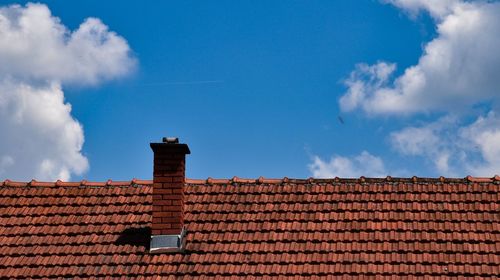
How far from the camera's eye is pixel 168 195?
1193cm

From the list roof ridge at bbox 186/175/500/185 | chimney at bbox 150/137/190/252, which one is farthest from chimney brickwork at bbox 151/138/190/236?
roof ridge at bbox 186/175/500/185

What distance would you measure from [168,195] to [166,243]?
2.42 ft

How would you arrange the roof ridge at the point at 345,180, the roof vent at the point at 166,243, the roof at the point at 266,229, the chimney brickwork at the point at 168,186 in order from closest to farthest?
the roof at the point at 266,229
the roof vent at the point at 166,243
the chimney brickwork at the point at 168,186
the roof ridge at the point at 345,180

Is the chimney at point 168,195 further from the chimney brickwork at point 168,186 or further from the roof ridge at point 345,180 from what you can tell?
the roof ridge at point 345,180

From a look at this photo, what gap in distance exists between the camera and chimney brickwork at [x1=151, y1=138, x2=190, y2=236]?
1184 cm

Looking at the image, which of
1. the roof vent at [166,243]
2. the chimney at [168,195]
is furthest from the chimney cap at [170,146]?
the roof vent at [166,243]

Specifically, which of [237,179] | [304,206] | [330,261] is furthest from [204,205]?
[330,261]

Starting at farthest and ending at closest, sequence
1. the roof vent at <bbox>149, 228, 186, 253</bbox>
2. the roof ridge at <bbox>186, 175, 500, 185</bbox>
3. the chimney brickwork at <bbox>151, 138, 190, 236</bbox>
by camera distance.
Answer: the roof ridge at <bbox>186, 175, 500, 185</bbox> → the chimney brickwork at <bbox>151, 138, 190, 236</bbox> → the roof vent at <bbox>149, 228, 186, 253</bbox>

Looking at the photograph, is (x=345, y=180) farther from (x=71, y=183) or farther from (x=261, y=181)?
(x=71, y=183)

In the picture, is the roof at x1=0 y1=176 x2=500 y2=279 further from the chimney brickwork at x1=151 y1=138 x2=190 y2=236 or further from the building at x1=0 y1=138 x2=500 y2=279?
the chimney brickwork at x1=151 y1=138 x2=190 y2=236

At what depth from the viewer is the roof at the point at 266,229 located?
11219mm

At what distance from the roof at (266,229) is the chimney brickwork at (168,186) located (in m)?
0.35

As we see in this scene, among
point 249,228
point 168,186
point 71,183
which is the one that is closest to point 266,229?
point 249,228

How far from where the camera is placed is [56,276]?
11.5 m
